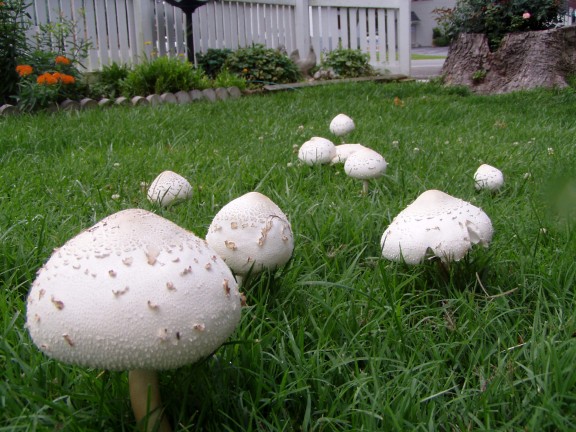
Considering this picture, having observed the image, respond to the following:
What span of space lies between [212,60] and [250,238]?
8.81 metres

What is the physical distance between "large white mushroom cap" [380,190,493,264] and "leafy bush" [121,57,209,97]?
20.8 ft

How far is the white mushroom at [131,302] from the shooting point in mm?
1193

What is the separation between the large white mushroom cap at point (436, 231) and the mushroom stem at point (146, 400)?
3.30ft

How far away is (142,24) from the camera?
9.49 metres

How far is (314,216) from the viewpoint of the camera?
2.77 m

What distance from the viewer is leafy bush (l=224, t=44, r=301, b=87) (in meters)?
10.1

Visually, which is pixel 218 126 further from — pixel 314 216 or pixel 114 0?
pixel 114 0

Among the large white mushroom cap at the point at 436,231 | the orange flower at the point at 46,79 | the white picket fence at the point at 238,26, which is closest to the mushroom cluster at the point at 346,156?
the large white mushroom cap at the point at 436,231

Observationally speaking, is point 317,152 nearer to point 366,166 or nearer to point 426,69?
point 366,166

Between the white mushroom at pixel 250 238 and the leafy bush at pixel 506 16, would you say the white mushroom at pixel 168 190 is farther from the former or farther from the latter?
the leafy bush at pixel 506 16

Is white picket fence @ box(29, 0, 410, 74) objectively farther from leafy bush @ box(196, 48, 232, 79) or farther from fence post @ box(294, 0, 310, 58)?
leafy bush @ box(196, 48, 232, 79)

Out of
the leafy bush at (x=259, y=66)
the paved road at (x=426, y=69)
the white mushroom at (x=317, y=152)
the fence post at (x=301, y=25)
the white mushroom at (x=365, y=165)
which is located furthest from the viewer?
the paved road at (x=426, y=69)

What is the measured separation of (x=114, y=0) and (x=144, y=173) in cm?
642

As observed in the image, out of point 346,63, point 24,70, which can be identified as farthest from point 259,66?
point 24,70
